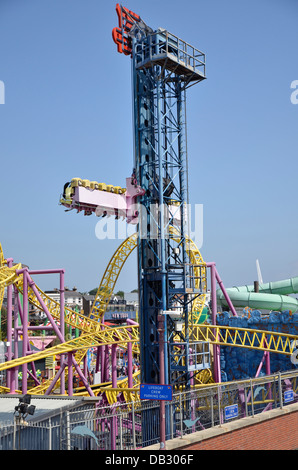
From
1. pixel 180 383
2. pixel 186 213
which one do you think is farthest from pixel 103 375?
→ pixel 186 213

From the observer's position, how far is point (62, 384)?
94.9ft

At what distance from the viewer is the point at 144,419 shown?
14.8 metres

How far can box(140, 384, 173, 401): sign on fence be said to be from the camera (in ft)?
40.1

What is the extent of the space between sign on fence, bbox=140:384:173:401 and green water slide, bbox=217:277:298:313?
34143mm

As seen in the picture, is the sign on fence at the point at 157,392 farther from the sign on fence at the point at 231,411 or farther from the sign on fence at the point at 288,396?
the sign on fence at the point at 288,396

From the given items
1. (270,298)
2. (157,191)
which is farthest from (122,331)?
(270,298)

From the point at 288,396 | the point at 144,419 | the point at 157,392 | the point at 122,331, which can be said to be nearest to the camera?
the point at 157,392

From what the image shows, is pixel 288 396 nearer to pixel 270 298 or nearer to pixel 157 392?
pixel 157 392

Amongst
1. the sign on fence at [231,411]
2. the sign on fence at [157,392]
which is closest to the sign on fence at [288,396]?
the sign on fence at [231,411]

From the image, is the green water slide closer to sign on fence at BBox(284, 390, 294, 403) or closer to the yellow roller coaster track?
the yellow roller coaster track

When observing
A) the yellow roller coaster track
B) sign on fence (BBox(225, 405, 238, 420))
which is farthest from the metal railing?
the yellow roller coaster track

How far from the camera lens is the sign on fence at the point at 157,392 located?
12.2 metres

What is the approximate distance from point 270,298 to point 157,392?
37.4m
